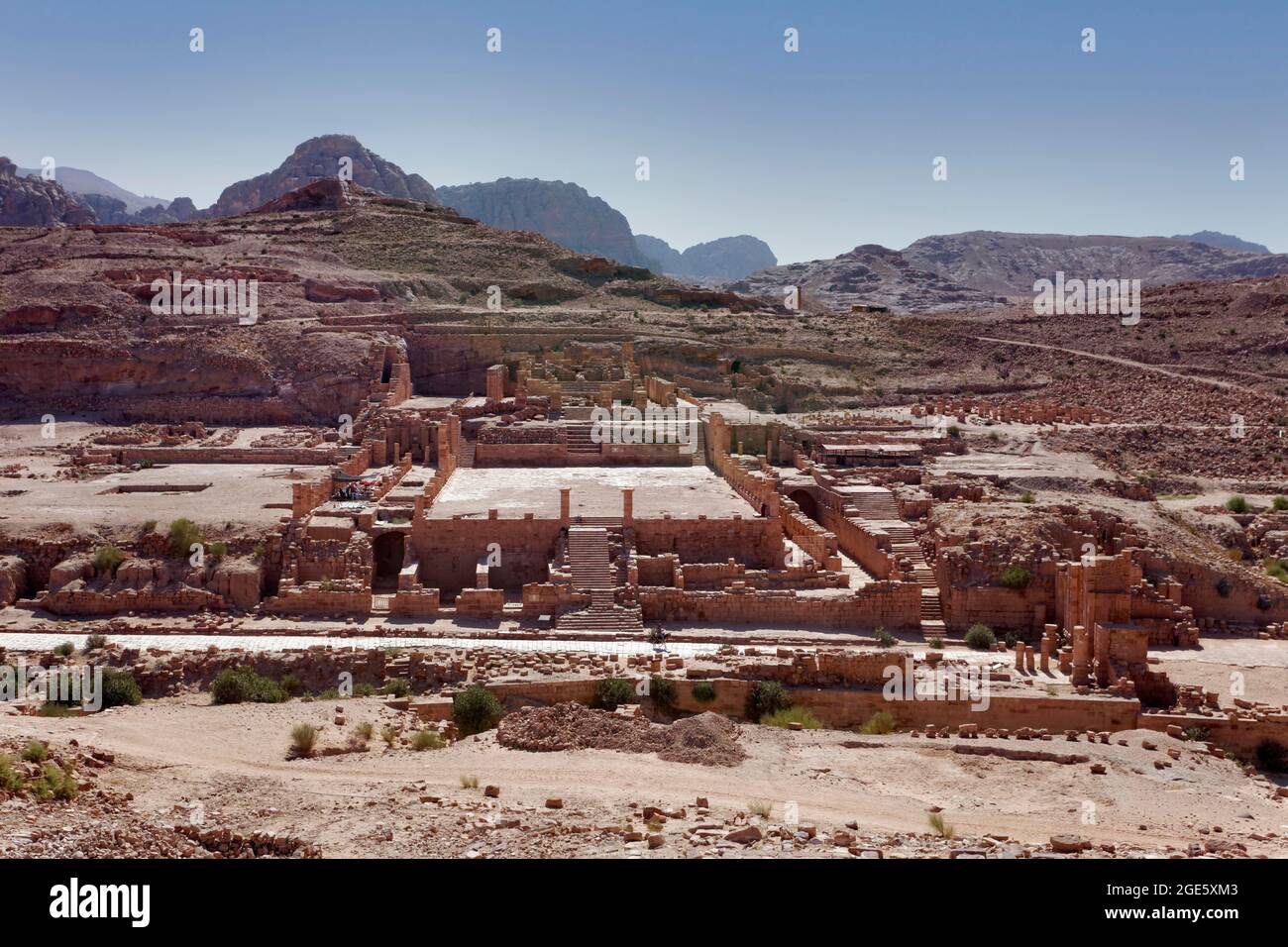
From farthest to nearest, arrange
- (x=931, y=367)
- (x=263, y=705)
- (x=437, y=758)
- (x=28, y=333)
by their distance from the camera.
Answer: (x=931, y=367), (x=28, y=333), (x=263, y=705), (x=437, y=758)

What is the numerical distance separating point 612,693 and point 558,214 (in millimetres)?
162840

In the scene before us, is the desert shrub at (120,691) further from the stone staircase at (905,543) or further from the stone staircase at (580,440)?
the stone staircase at (580,440)

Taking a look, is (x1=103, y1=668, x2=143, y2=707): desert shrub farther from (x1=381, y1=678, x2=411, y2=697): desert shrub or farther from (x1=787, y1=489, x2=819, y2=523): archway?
(x1=787, y1=489, x2=819, y2=523): archway

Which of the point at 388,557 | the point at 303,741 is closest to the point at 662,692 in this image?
the point at 303,741

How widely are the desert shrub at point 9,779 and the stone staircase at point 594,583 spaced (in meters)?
10.7

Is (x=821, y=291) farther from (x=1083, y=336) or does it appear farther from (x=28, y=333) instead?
(x=28, y=333)

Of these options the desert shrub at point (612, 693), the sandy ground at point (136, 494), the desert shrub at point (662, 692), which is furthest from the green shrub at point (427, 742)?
the sandy ground at point (136, 494)

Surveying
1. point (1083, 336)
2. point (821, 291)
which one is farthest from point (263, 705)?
point (821, 291)

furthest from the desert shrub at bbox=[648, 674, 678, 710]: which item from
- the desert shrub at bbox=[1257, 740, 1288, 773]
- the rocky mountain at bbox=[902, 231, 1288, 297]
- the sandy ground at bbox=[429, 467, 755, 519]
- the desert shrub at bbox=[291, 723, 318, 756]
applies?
the rocky mountain at bbox=[902, 231, 1288, 297]

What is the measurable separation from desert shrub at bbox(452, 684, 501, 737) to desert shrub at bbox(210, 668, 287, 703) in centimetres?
287

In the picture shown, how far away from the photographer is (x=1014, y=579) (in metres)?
20.9

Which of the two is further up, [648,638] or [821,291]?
[821,291]

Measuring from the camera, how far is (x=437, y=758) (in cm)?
1282
